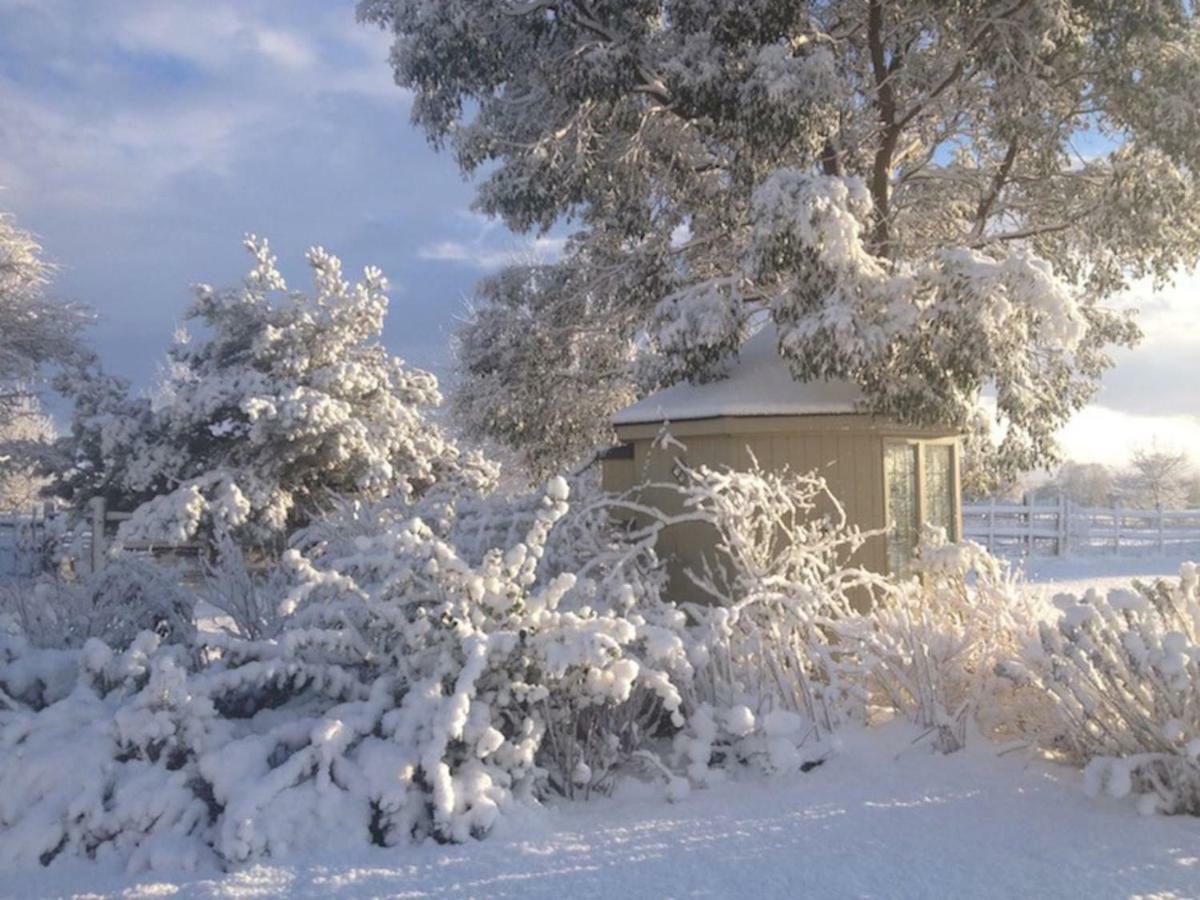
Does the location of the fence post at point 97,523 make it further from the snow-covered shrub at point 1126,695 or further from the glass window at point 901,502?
the snow-covered shrub at point 1126,695

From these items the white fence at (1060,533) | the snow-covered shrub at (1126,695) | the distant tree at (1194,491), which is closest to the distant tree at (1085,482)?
the distant tree at (1194,491)

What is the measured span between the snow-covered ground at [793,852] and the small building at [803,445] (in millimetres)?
4184

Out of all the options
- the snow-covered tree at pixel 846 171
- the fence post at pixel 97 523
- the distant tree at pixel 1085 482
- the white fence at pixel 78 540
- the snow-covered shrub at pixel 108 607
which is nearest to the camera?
the snow-covered shrub at pixel 108 607

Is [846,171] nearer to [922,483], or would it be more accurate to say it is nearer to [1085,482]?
[922,483]

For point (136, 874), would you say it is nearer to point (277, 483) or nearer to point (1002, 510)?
point (277, 483)

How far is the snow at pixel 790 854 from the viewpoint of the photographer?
154 inches

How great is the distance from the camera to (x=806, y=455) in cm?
926

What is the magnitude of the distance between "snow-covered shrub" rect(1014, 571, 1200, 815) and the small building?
4093 mm

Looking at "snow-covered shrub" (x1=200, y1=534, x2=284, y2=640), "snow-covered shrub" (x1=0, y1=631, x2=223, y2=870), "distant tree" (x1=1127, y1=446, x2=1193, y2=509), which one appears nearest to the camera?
"snow-covered shrub" (x1=0, y1=631, x2=223, y2=870)

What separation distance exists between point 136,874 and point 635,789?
7.31 ft

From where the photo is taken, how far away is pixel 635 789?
17.1 feet

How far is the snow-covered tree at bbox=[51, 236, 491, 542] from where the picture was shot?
45.3 feet

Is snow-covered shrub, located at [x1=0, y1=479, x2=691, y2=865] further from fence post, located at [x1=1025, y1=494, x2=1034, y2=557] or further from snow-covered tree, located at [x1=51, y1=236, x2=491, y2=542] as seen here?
fence post, located at [x1=1025, y1=494, x2=1034, y2=557]

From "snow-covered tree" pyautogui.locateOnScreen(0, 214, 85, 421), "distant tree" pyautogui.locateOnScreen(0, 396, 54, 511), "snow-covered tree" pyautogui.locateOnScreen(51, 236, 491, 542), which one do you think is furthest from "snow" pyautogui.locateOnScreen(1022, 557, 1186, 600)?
"snow-covered tree" pyautogui.locateOnScreen(0, 214, 85, 421)
